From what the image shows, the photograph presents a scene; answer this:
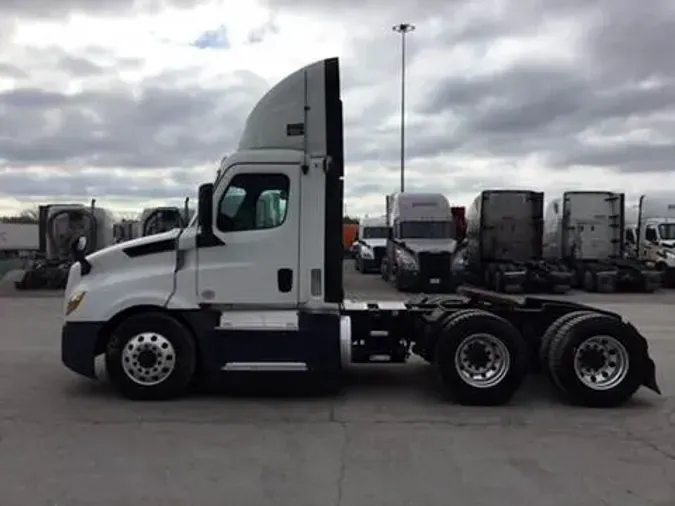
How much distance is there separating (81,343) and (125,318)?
21.2 inches

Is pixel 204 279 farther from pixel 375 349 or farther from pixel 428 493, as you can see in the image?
pixel 428 493

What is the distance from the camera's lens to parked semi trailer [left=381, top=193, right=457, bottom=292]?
92.0 feet

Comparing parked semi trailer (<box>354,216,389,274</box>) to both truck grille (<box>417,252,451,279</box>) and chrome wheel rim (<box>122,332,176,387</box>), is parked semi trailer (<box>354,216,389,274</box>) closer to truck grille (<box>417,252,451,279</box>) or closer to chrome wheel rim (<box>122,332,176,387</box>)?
truck grille (<box>417,252,451,279</box>)

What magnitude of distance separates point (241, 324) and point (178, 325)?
0.67 metres

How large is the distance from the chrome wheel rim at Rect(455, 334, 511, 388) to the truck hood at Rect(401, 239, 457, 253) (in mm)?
18982

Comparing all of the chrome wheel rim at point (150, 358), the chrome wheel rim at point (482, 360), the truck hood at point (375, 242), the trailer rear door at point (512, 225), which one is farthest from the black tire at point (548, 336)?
the truck hood at point (375, 242)

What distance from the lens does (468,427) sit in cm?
820

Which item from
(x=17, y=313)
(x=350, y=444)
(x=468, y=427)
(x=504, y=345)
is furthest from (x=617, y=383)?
(x=17, y=313)

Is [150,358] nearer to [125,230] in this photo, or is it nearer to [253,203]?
[253,203]

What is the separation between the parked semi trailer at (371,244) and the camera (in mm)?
41500

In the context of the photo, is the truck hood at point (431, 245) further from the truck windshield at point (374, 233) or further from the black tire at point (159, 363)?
the black tire at point (159, 363)

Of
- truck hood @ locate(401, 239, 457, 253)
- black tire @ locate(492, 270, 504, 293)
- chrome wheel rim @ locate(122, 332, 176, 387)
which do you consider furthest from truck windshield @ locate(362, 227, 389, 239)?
chrome wheel rim @ locate(122, 332, 176, 387)

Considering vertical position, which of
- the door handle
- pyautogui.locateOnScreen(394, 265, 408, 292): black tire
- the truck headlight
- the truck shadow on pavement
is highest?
the door handle

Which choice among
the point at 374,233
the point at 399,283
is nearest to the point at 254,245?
the point at 399,283
